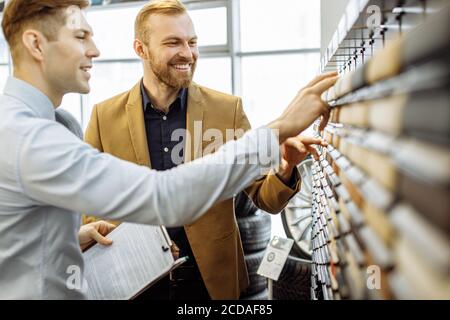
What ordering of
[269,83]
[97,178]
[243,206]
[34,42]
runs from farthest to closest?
[269,83]
[243,206]
[34,42]
[97,178]

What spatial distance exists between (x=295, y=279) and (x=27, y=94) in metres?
2.27

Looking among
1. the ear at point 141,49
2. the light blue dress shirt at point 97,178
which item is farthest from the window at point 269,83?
the light blue dress shirt at point 97,178

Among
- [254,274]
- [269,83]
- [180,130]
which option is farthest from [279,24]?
[180,130]

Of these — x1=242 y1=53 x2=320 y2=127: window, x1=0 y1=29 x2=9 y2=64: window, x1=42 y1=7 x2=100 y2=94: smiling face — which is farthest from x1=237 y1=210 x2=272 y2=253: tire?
x1=0 y1=29 x2=9 y2=64: window

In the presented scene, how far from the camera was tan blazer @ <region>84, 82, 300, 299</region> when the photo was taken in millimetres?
1836

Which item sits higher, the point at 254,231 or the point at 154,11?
the point at 154,11

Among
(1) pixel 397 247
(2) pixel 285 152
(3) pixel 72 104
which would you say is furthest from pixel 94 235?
(3) pixel 72 104

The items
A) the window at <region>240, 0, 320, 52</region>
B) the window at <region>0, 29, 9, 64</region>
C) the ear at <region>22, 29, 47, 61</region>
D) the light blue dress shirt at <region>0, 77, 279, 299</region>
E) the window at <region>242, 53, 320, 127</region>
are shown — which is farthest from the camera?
the window at <region>0, 29, 9, 64</region>

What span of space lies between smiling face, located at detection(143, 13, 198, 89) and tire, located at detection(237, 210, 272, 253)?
1290 mm

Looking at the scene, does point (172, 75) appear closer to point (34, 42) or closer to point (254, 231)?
point (34, 42)

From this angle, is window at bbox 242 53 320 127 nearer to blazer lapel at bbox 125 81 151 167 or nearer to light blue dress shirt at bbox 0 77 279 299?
blazer lapel at bbox 125 81 151 167

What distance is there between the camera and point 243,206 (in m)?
2.98

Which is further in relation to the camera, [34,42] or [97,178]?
[34,42]
